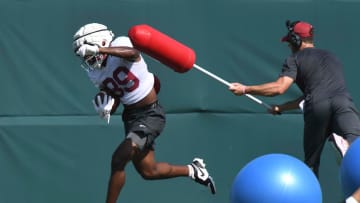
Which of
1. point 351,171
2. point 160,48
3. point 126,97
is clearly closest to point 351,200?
point 351,171

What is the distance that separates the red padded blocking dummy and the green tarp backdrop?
1472mm

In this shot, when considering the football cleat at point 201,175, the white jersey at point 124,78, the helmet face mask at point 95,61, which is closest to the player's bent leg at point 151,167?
the football cleat at point 201,175

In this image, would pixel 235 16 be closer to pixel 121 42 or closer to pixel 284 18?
pixel 284 18

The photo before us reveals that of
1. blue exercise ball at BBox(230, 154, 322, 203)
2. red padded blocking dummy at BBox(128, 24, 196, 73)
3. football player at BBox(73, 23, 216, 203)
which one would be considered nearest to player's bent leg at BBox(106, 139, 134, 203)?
football player at BBox(73, 23, 216, 203)

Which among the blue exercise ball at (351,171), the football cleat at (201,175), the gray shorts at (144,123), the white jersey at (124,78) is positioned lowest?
the football cleat at (201,175)

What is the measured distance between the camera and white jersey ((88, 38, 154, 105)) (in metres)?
7.77

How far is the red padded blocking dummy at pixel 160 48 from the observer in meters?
7.18

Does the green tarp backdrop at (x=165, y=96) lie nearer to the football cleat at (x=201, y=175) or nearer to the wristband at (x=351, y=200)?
the football cleat at (x=201, y=175)

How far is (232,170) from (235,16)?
A: 5.01 ft

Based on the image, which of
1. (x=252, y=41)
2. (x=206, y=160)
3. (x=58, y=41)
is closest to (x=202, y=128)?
(x=206, y=160)

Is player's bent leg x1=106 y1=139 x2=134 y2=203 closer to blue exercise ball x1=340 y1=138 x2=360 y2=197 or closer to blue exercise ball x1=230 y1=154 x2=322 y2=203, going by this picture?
blue exercise ball x1=230 y1=154 x2=322 y2=203

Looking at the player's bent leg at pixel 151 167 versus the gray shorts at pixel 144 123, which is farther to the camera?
the player's bent leg at pixel 151 167

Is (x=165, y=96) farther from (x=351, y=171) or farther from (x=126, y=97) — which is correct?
(x=351, y=171)

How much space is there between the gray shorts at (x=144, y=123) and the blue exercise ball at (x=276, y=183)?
2081 mm
